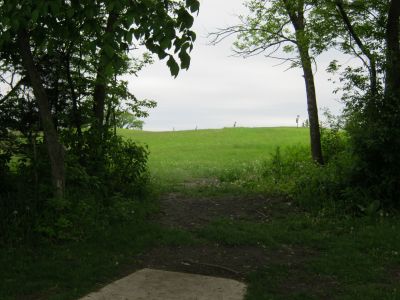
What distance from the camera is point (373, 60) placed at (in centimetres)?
1134

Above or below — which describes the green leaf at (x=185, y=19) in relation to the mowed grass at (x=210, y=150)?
above

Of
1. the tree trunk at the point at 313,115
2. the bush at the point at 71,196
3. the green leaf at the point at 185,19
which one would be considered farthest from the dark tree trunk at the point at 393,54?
the green leaf at the point at 185,19

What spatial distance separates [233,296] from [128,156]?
708 cm

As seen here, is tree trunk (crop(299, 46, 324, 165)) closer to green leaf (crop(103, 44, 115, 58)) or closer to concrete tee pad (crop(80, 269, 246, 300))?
concrete tee pad (crop(80, 269, 246, 300))

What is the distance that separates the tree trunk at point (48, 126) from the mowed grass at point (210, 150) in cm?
840

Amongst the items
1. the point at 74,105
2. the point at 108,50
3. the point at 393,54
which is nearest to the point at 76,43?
the point at 74,105

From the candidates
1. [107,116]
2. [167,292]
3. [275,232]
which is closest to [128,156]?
[107,116]

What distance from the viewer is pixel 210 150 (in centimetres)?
3133

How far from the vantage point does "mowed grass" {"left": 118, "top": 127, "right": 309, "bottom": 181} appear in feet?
68.4

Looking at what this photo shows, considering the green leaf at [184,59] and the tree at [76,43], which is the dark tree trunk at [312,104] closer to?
the tree at [76,43]

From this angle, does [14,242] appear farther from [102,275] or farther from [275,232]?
[275,232]

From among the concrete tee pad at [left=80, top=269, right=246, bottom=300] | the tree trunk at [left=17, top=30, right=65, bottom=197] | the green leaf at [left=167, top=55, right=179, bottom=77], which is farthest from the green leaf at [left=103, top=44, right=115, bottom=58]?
the tree trunk at [left=17, top=30, right=65, bottom=197]

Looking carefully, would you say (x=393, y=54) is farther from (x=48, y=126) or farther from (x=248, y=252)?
(x=48, y=126)

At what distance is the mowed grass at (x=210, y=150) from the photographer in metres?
20.8
